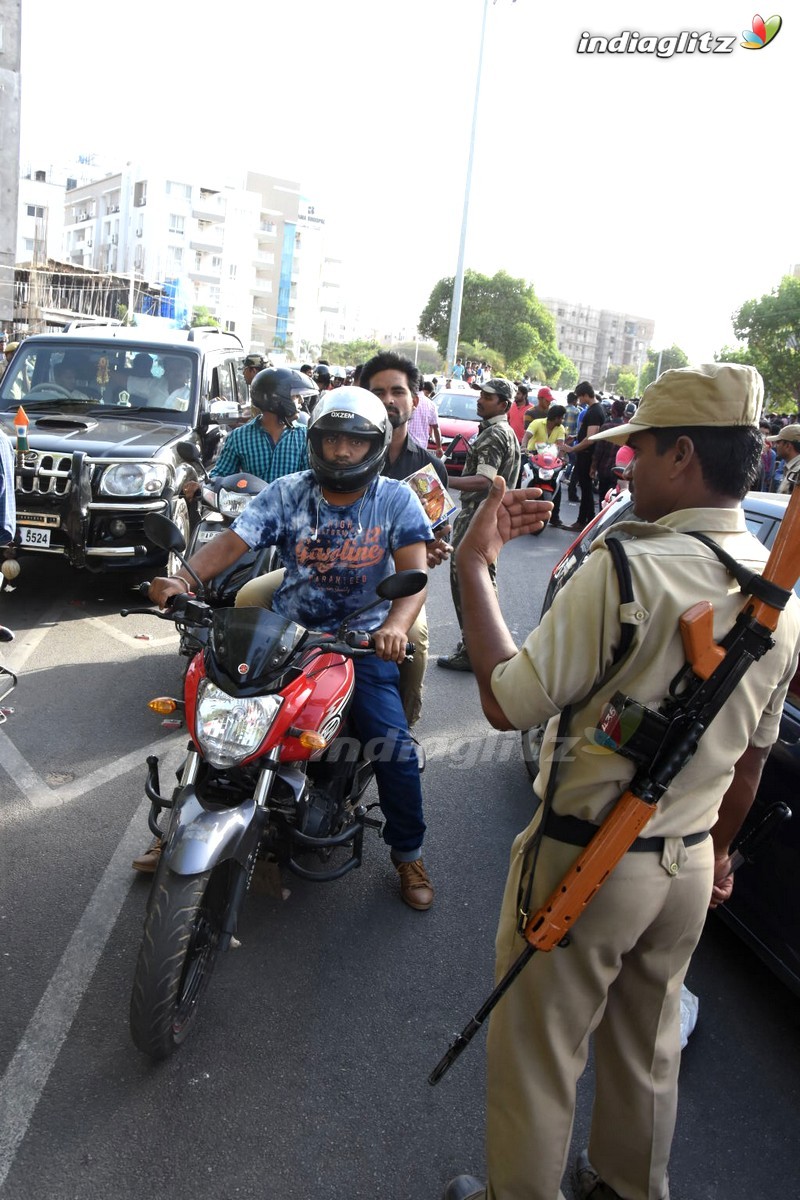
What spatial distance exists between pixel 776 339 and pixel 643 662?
55.2 m

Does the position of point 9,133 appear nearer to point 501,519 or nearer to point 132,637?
point 132,637

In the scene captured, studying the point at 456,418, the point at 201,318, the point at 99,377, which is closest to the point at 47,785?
the point at 99,377

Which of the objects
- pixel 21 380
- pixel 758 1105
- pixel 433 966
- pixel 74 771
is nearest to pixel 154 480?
pixel 21 380

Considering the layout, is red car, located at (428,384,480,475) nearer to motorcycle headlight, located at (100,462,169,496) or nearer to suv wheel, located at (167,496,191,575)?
suv wheel, located at (167,496,191,575)

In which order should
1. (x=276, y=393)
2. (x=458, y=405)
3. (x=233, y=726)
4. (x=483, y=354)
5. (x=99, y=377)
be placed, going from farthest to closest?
(x=483, y=354) → (x=458, y=405) → (x=99, y=377) → (x=276, y=393) → (x=233, y=726)

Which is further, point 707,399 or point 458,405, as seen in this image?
point 458,405

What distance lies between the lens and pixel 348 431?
3.46m

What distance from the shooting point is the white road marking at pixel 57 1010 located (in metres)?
2.58

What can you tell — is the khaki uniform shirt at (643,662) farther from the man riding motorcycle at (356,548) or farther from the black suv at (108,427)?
the black suv at (108,427)

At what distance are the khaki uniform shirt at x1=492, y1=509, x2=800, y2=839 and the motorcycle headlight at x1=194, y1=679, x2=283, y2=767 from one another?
1.10 m

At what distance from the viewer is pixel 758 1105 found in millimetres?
2994

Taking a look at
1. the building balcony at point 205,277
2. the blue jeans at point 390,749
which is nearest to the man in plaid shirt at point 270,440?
the blue jeans at point 390,749

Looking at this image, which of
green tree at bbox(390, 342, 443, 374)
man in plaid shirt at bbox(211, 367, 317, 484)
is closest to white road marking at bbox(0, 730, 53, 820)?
man in plaid shirt at bbox(211, 367, 317, 484)

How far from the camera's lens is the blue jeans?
357 cm
